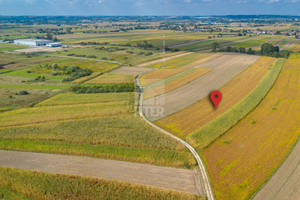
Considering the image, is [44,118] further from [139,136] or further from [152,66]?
[152,66]

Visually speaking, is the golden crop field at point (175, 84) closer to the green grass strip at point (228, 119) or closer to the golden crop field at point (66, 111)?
the golden crop field at point (66, 111)

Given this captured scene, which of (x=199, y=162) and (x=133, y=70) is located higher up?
(x=133, y=70)

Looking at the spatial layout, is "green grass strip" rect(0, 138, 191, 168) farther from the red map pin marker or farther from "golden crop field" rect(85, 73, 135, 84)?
"golden crop field" rect(85, 73, 135, 84)

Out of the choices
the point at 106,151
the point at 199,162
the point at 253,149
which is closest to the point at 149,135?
the point at 106,151

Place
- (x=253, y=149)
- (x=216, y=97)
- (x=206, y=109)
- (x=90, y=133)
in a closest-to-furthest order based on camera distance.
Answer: (x=253, y=149), (x=90, y=133), (x=206, y=109), (x=216, y=97)

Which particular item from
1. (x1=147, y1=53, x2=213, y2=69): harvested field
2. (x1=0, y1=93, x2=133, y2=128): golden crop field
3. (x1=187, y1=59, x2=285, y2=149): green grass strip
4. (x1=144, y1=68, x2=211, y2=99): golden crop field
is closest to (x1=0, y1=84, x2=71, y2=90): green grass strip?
(x1=0, y1=93, x2=133, y2=128): golden crop field

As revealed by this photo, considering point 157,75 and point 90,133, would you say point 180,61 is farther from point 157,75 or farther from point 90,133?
point 90,133
